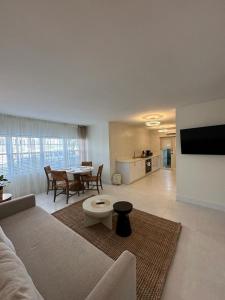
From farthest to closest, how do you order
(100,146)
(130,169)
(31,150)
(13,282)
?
(100,146)
(130,169)
(31,150)
(13,282)

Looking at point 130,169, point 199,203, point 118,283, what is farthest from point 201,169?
point 118,283

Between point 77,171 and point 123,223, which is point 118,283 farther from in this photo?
point 77,171

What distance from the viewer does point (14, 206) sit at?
2080mm

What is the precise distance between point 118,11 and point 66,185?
3555mm

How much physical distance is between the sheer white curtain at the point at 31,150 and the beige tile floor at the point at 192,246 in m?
0.69

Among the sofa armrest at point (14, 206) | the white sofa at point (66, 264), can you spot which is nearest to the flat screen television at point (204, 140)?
the white sofa at point (66, 264)

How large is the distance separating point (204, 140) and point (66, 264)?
10.8 ft

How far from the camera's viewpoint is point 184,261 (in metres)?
1.75

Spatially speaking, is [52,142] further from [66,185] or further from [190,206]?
[190,206]

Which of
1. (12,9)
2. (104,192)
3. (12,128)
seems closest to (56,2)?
(12,9)

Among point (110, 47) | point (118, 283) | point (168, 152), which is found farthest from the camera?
point (168, 152)

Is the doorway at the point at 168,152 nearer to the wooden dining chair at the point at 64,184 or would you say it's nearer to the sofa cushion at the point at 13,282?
the wooden dining chair at the point at 64,184

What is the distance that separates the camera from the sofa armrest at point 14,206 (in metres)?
1.99

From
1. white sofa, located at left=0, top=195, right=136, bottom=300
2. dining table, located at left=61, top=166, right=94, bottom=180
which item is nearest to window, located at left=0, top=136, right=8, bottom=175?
dining table, located at left=61, top=166, right=94, bottom=180
